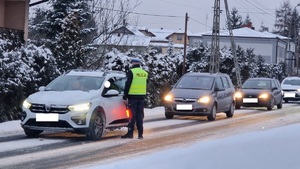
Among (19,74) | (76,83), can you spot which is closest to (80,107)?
(76,83)

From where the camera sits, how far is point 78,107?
14805 millimetres

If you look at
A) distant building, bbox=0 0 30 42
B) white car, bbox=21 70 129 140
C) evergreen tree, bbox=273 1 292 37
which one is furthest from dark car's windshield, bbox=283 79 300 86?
evergreen tree, bbox=273 1 292 37

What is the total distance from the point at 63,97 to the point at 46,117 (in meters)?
0.59

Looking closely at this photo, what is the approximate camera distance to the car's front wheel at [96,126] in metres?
14.9

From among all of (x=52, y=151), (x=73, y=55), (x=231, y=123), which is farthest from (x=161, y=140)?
(x=73, y=55)

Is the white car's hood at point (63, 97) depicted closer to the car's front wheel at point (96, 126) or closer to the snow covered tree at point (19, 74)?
the car's front wheel at point (96, 126)

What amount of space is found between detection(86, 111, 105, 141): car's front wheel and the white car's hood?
1.33 ft

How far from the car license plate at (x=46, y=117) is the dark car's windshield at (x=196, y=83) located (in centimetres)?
943

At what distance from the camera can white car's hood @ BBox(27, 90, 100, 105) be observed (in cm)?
1486

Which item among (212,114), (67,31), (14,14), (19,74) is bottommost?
(212,114)

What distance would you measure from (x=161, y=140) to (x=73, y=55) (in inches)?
446

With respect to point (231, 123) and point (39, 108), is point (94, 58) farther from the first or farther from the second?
point (39, 108)

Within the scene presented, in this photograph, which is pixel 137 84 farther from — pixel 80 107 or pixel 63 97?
pixel 63 97

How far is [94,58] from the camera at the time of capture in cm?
3322
